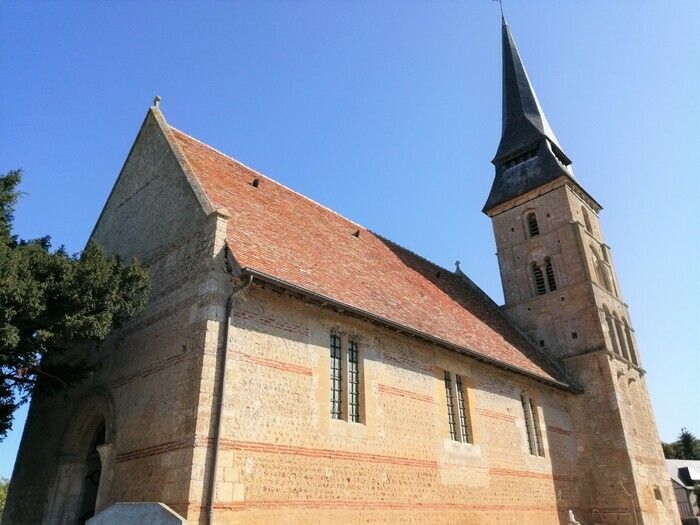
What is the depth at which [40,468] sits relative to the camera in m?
12.6

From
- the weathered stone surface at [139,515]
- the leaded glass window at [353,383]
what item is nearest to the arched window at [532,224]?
the leaded glass window at [353,383]

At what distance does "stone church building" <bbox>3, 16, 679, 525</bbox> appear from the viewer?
30.3 ft

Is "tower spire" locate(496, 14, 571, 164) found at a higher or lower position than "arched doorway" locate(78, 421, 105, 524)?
higher

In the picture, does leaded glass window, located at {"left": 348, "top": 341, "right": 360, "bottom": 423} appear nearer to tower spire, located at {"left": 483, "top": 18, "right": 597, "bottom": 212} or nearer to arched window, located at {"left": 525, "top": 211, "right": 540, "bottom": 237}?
arched window, located at {"left": 525, "top": 211, "right": 540, "bottom": 237}

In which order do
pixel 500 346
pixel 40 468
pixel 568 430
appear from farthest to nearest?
pixel 568 430
pixel 500 346
pixel 40 468

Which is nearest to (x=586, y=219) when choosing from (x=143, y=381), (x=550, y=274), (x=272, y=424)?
(x=550, y=274)

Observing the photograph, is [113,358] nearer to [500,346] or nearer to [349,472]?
[349,472]

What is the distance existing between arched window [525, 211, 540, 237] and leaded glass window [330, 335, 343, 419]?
1488 cm

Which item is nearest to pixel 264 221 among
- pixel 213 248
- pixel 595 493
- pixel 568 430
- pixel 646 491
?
pixel 213 248

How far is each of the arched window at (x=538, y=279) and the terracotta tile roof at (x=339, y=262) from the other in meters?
2.58

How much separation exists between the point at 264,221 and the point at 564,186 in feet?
50.0

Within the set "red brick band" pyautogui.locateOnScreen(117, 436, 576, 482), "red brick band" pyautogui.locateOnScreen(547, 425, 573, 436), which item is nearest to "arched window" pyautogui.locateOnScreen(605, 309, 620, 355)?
"red brick band" pyautogui.locateOnScreen(547, 425, 573, 436)

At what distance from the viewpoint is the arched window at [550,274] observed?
2198cm

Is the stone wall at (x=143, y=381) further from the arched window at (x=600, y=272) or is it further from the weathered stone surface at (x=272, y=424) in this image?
the arched window at (x=600, y=272)
